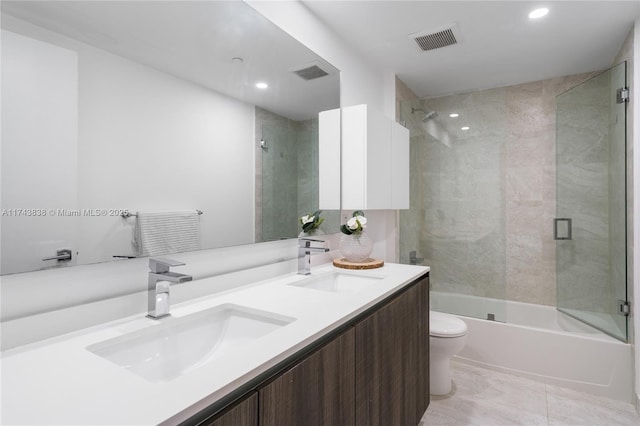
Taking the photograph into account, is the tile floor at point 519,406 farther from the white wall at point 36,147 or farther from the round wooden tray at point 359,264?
the white wall at point 36,147

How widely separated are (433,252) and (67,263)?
9.38 feet

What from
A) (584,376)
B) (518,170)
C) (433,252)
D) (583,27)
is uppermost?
(583,27)

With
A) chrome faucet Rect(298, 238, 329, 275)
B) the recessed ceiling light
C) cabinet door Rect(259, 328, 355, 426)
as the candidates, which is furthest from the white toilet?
the recessed ceiling light

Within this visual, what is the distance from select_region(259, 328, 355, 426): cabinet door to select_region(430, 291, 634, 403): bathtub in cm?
200

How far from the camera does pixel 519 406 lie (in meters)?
2.11

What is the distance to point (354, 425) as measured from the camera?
1.11 metres

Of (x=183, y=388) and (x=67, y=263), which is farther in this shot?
(x=67, y=263)

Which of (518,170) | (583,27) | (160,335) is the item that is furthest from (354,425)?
(518,170)

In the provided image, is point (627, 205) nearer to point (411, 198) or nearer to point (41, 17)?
point (411, 198)

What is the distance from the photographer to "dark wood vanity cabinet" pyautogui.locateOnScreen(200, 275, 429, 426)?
776 millimetres

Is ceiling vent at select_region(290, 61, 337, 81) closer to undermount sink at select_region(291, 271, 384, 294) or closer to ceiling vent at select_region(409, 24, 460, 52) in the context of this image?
ceiling vent at select_region(409, 24, 460, 52)

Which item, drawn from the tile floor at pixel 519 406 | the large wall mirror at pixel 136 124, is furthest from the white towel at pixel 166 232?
the tile floor at pixel 519 406

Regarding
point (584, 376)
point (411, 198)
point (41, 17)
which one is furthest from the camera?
point (411, 198)

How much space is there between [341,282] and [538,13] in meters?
1.95
